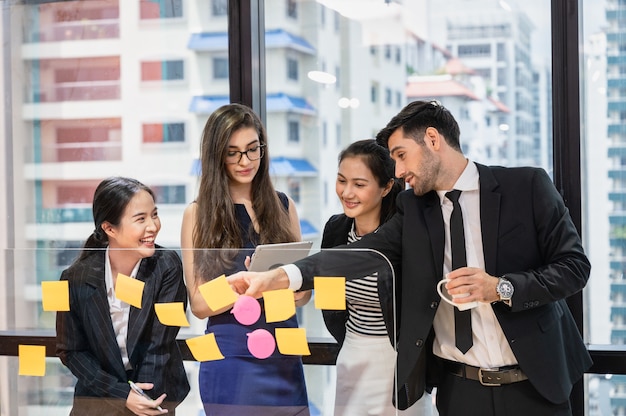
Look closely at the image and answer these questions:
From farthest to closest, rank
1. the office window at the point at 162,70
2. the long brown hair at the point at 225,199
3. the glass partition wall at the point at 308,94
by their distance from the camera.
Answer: the office window at the point at 162,70
the glass partition wall at the point at 308,94
the long brown hair at the point at 225,199

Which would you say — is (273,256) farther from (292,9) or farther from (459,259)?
(292,9)

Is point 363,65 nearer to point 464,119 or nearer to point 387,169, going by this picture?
point 464,119

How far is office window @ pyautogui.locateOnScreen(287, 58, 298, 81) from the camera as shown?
3.04 metres

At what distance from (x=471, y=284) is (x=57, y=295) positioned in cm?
110

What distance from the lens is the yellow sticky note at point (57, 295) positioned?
201cm

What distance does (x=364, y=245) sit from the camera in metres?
2.15

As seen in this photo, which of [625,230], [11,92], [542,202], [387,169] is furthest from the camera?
[11,92]

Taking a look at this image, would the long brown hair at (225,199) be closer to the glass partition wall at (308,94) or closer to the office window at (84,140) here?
the glass partition wall at (308,94)

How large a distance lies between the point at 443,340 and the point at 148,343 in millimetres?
824

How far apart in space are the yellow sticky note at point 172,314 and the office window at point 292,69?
1.39 metres

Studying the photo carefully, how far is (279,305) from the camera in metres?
1.89

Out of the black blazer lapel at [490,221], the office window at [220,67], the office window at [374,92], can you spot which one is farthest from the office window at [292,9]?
the black blazer lapel at [490,221]

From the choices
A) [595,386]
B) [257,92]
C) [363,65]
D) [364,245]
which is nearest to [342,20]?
[363,65]

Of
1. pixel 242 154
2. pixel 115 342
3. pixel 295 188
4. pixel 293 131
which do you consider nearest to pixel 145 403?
pixel 115 342
